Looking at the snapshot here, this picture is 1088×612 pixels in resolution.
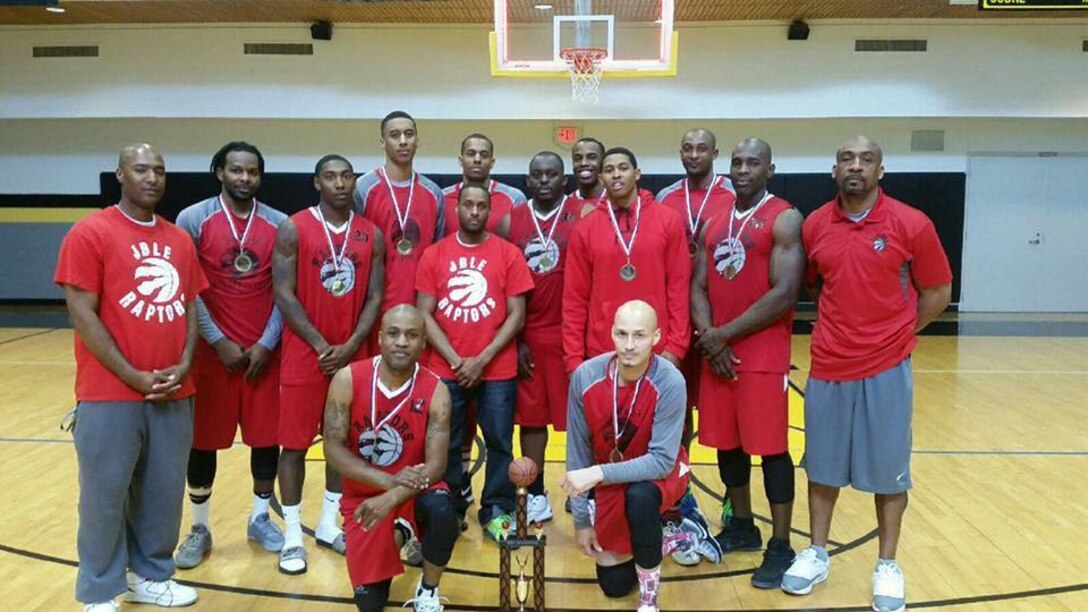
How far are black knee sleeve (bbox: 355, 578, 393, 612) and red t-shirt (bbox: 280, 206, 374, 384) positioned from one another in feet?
3.38

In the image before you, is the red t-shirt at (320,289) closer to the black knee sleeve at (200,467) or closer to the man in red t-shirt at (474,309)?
the man in red t-shirt at (474,309)

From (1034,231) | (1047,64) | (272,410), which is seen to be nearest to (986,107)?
(1047,64)

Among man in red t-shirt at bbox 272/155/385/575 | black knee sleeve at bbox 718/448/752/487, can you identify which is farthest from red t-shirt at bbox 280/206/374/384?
black knee sleeve at bbox 718/448/752/487

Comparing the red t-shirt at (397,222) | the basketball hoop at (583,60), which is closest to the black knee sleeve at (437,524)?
the red t-shirt at (397,222)

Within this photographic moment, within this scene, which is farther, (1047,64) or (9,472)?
(1047,64)

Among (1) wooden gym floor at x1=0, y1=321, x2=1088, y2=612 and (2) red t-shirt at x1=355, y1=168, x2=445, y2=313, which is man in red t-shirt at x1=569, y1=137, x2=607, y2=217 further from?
(1) wooden gym floor at x1=0, y1=321, x2=1088, y2=612

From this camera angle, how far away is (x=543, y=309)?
4578 mm

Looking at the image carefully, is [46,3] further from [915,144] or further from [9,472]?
[915,144]

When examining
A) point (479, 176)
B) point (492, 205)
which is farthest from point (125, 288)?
point (492, 205)

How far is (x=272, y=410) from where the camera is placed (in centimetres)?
426

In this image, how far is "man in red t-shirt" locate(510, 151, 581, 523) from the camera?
14.9 ft

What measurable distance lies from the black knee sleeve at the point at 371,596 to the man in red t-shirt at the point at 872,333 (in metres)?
1.91

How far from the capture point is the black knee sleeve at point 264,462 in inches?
172

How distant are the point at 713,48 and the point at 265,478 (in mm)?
9395
